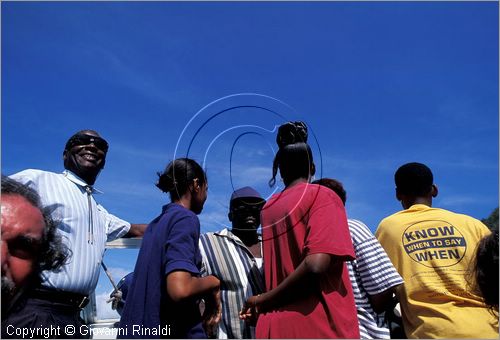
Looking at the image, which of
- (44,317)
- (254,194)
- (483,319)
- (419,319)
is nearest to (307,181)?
(254,194)

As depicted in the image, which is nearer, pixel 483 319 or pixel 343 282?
pixel 343 282

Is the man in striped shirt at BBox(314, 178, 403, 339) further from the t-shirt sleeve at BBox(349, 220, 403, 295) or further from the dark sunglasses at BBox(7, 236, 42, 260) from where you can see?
the dark sunglasses at BBox(7, 236, 42, 260)

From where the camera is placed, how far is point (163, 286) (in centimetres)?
284

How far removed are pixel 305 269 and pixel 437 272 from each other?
3.86ft

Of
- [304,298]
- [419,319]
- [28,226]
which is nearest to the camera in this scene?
[28,226]

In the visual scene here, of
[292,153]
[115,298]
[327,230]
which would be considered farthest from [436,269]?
[115,298]

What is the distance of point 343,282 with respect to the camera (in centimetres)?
287

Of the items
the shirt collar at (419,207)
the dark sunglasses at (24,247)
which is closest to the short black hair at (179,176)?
the dark sunglasses at (24,247)

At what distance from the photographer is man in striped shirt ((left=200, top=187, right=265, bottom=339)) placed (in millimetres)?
3408

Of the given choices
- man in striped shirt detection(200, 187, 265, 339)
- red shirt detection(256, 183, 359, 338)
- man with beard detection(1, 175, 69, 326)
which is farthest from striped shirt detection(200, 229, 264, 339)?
man with beard detection(1, 175, 69, 326)

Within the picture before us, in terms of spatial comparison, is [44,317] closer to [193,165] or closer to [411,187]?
[193,165]

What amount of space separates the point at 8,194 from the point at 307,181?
1822 mm

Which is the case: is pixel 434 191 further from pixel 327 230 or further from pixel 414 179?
pixel 327 230

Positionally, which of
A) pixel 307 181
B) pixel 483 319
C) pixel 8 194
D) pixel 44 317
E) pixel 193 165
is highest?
pixel 193 165
